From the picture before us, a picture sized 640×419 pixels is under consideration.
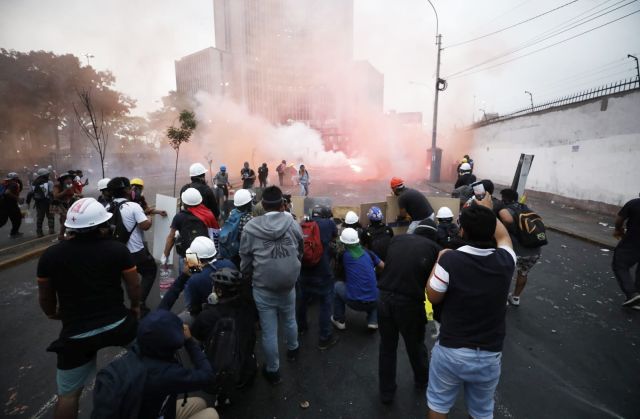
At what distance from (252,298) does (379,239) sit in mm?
1863

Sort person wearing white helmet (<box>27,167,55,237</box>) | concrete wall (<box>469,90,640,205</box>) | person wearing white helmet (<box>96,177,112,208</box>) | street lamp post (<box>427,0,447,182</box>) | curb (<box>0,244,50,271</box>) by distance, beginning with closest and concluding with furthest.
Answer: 1. person wearing white helmet (<box>96,177,112,208</box>)
2. curb (<box>0,244,50,271</box>)
3. person wearing white helmet (<box>27,167,55,237</box>)
4. concrete wall (<box>469,90,640,205</box>)
5. street lamp post (<box>427,0,447,182</box>)

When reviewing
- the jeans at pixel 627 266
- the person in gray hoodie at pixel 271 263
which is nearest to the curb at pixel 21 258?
the person in gray hoodie at pixel 271 263

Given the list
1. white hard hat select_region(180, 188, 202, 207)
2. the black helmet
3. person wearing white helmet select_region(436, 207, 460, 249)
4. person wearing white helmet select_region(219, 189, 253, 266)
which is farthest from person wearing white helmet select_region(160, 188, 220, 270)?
person wearing white helmet select_region(436, 207, 460, 249)

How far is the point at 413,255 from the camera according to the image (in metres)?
2.35

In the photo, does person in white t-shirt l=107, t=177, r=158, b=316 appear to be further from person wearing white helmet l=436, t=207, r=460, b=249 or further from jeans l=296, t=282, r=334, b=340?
person wearing white helmet l=436, t=207, r=460, b=249

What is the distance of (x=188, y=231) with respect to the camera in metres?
3.61

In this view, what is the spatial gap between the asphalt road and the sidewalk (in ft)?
10.9

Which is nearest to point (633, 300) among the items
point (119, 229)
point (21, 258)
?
point (119, 229)

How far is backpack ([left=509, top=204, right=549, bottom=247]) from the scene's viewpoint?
3.83m

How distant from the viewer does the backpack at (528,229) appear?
12.6 ft

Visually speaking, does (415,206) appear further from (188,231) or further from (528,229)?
(188,231)

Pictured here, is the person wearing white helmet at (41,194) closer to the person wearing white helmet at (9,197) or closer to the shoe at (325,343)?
the person wearing white helmet at (9,197)

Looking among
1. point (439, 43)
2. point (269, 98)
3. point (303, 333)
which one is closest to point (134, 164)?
point (269, 98)

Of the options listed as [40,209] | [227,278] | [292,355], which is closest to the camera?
[227,278]
